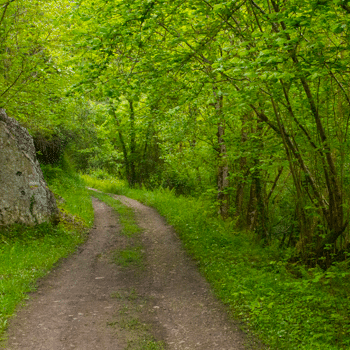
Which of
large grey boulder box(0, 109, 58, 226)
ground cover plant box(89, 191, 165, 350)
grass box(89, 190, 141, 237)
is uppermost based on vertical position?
large grey boulder box(0, 109, 58, 226)

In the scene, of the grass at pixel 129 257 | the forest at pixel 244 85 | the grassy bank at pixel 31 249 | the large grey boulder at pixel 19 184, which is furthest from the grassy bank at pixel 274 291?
the large grey boulder at pixel 19 184

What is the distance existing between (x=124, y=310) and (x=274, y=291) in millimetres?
3017

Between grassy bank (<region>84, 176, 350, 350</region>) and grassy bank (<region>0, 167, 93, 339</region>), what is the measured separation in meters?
4.02

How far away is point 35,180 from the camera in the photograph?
11836 mm

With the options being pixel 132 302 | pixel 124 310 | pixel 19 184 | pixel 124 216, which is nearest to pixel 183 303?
pixel 132 302

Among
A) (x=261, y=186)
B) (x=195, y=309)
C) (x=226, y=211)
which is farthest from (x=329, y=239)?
(x=226, y=211)

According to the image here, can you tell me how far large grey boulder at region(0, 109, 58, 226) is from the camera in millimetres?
10672

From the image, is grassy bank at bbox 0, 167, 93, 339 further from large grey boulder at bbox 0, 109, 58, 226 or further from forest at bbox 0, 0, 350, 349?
forest at bbox 0, 0, 350, 349

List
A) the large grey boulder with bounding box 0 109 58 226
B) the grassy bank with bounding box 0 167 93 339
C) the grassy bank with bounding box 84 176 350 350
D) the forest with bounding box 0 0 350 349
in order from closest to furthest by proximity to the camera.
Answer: the grassy bank with bounding box 84 176 350 350, the forest with bounding box 0 0 350 349, the grassy bank with bounding box 0 167 93 339, the large grey boulder with bounding box 0 109 58 226

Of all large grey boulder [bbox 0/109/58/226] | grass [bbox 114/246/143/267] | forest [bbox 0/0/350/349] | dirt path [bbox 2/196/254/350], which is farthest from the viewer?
large grey boulder [bbox 0/109/58/226]

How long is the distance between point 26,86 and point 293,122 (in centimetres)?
816

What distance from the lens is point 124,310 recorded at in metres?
6.98

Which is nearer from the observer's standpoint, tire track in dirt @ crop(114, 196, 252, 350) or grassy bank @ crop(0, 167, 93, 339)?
tire track in dirt @ crop(114, 196, 252, 350)

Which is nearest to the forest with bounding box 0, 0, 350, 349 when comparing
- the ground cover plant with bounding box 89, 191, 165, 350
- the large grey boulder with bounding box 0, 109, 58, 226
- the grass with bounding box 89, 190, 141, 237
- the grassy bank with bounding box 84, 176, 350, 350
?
the grassy bank with bounding box 84, 176, 350, 350
